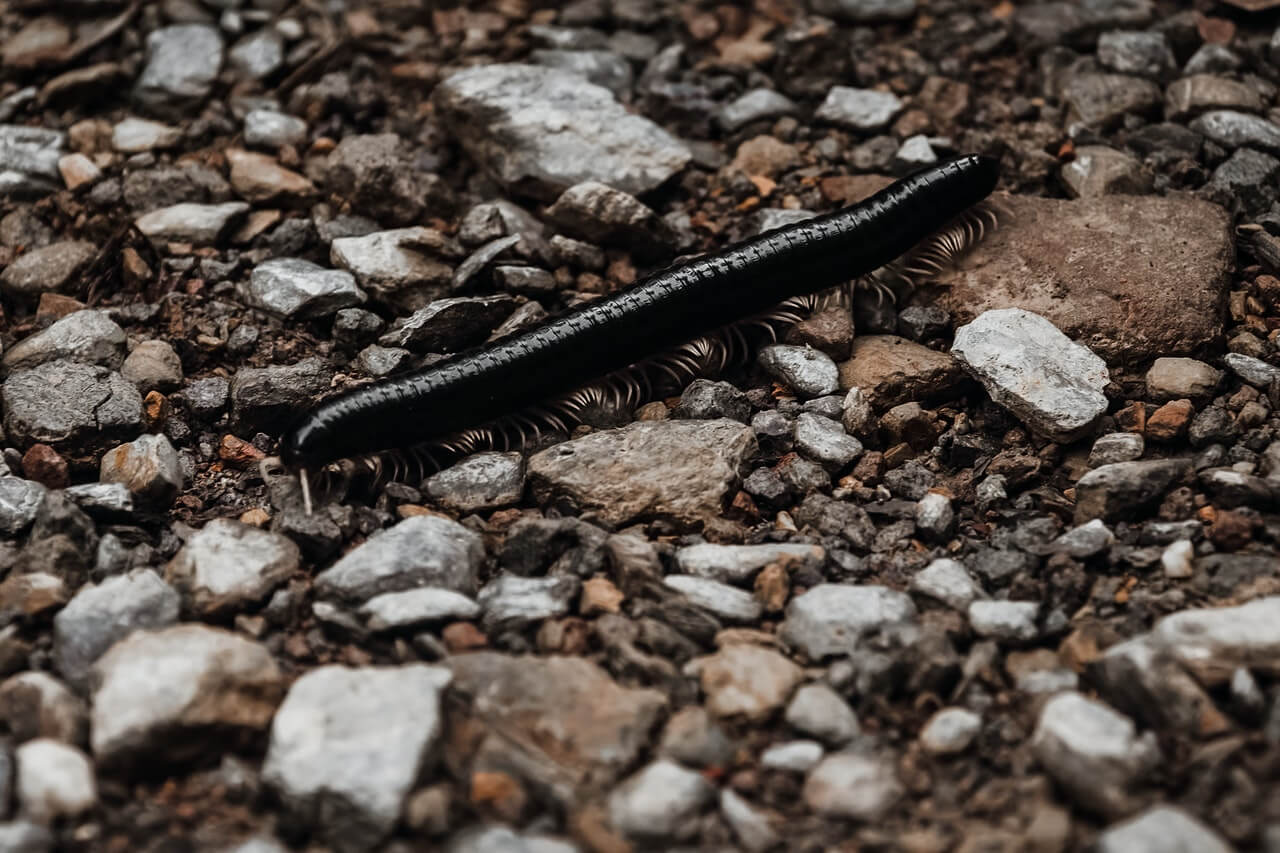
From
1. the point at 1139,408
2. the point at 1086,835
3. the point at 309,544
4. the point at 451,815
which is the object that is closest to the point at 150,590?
the point at 309,544

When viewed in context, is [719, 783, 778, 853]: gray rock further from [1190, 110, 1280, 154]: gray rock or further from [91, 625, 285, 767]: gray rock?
[1190, 110, 1280, 154]: gray rock

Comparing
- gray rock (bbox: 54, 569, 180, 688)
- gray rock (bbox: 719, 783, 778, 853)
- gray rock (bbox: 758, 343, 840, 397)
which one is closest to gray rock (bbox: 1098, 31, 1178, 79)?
gray rock (bbox: 758, 343, 840, 397)

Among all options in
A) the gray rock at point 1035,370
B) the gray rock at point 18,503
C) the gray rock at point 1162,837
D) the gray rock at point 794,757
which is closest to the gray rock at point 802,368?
the gray rock at point 1035,370

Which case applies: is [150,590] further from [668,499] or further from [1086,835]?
[1086,835]

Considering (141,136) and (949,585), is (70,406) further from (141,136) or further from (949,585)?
(949,585)

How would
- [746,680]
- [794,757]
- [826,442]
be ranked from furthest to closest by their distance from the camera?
[826,442], [746,680], [794,757]

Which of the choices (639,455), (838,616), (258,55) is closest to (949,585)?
(838,616)
